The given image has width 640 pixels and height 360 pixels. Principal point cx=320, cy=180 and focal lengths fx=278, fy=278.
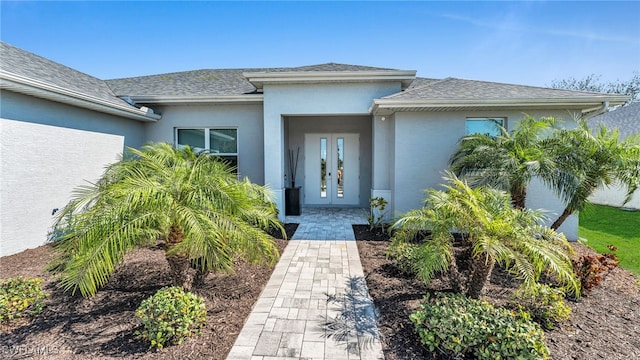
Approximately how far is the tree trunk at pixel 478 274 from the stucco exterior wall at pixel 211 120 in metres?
7.54

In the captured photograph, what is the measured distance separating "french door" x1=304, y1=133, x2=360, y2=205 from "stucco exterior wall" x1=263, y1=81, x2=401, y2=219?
9.46 ft

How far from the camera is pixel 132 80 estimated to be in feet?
37.3

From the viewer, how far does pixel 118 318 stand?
3.57 meters

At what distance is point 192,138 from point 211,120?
0.99m

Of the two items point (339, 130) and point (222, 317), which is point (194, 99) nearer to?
point (339, 130)

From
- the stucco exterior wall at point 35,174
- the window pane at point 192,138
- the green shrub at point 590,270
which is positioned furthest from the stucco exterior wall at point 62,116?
the green shrub at point 590,270

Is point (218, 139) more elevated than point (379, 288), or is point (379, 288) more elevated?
point (218, 139)

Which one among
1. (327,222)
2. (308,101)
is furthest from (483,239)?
(308,101)

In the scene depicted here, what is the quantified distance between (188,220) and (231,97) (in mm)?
6675

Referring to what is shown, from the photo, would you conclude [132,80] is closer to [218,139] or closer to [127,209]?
[218,139]

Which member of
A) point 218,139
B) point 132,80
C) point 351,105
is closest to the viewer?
point 351,105

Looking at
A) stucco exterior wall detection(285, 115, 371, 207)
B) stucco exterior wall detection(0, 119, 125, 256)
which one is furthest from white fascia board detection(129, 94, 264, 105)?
stucco exterior wall detection(285, 115, 371, 207)

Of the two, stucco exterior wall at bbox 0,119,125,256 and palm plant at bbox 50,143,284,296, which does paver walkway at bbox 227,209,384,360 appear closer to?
palm plant at bbox 50,143,284,296

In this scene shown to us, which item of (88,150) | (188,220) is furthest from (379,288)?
(88,150)
